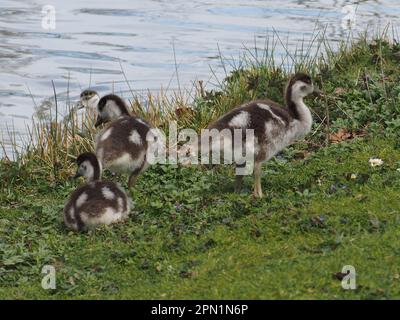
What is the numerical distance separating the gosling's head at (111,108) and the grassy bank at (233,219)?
814 millimetres

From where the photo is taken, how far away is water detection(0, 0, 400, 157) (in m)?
21.2

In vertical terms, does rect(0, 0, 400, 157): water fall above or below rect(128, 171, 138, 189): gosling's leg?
above

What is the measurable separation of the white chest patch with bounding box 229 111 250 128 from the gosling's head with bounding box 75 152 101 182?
5.38 feet

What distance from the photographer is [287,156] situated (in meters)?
13.6

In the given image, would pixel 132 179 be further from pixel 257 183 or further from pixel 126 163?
pixel 257 183

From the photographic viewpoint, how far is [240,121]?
11.6 meters

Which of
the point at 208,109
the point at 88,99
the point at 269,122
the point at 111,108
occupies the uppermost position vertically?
the point at 269,122

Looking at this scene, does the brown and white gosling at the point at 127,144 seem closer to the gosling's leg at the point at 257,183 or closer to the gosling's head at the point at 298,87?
the gosling's leg at the point at 257,183

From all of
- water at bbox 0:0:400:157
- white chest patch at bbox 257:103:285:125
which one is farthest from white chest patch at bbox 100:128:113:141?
Answer: water at bbox 0:0:400:157

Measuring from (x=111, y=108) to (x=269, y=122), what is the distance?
2570mm

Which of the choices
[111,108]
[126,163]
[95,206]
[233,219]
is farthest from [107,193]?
[111,108]

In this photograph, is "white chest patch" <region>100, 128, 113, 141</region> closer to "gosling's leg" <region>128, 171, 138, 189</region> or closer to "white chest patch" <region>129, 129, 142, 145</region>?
"white chest patch" <region>129, 129, 142, 145</region>

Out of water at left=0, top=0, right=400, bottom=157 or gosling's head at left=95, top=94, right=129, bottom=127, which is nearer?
gosling's head at left=95, top=94, right=129, bottom=127

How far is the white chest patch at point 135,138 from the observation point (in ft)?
40.0
